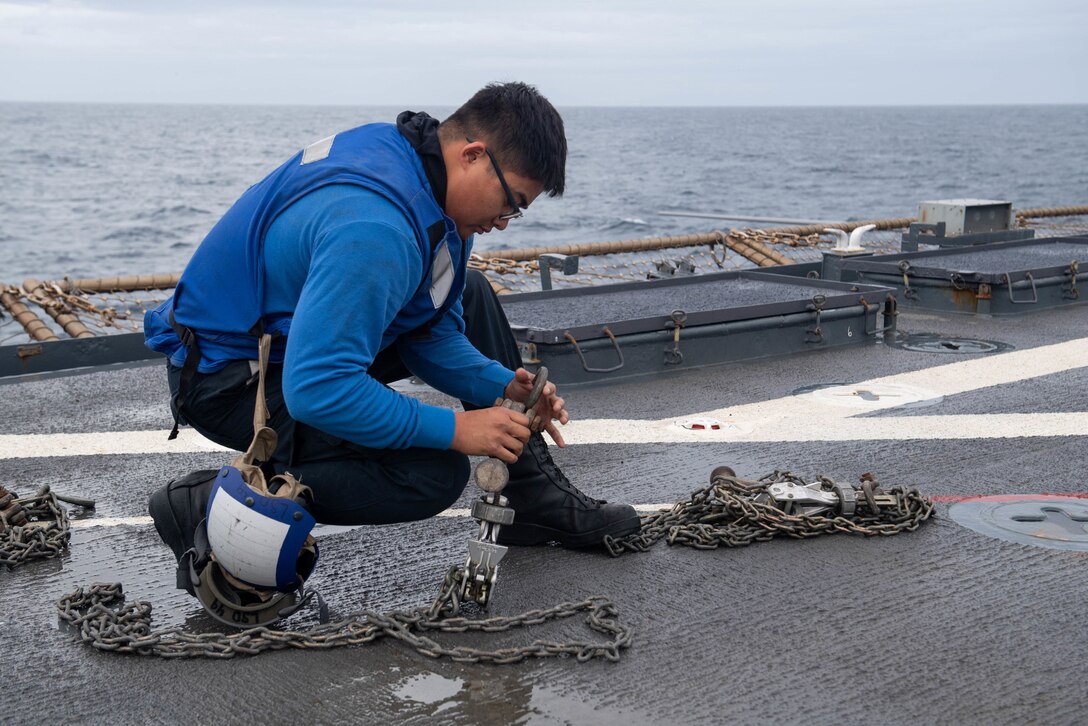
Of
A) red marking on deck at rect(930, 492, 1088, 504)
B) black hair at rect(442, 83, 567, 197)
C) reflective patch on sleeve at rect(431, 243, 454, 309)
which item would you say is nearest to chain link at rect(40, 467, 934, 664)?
red marking on deck at rect(930, 492, 1088, 504)

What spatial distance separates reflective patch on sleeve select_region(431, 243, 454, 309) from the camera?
3.15 meters

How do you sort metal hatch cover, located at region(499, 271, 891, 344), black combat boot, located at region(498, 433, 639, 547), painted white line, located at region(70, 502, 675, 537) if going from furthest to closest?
1. metal hatch cover, located at region(499, 271, 891, 344)
2. painted white line, located at region(70, 502, 675, 537)
3. black combat boot, located at region(498, 433, 639, 547)

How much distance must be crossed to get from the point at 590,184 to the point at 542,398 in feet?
257

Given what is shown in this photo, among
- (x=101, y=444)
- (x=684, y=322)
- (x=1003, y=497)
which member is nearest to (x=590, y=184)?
(x=684, y=322)

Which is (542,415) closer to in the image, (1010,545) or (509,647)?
(509,647)

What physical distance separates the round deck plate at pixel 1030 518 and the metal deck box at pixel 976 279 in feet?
15.5

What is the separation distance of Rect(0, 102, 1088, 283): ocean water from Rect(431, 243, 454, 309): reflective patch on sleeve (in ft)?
114

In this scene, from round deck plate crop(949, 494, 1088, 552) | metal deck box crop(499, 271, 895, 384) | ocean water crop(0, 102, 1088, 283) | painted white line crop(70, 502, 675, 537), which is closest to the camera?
round deck plate crop(949, 494, 1088, 552)

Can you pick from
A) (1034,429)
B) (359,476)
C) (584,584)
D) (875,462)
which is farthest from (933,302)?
(359,476)

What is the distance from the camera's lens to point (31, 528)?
3938mm

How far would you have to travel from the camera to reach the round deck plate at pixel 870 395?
600 centimetres

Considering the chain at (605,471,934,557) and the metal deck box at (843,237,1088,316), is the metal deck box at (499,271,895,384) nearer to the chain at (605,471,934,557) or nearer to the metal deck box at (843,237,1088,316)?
the metal deck box at (843,237,1088,316)

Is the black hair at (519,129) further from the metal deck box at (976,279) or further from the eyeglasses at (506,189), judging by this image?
the metal deck box at (976,279)

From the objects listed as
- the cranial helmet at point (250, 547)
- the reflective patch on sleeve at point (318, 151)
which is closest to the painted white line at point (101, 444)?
the cranial helmet at point (250, 547)
